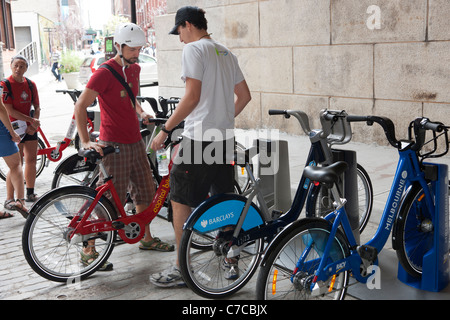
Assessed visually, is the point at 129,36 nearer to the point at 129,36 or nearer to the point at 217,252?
the point at 129,36

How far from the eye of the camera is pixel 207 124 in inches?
150

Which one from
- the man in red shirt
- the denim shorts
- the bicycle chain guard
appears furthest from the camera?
the denim shorts

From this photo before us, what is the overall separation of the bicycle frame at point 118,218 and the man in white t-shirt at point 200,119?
0.28 m

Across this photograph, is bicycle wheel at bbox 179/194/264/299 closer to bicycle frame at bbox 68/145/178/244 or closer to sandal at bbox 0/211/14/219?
bicycle frame at bbox 68/145/178/244

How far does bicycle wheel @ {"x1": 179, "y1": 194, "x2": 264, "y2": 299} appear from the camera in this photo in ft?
12.1

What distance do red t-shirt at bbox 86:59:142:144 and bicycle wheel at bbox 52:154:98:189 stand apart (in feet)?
3.62

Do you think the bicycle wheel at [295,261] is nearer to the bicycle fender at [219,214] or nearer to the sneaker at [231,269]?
the bicycle fender at [219,214]

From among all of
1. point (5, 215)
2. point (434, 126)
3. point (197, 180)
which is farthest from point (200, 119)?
point (5, 215)

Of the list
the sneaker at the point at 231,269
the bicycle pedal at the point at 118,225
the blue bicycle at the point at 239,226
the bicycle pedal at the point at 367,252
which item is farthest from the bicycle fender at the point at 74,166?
the bicycle pedal at the point at 367,252

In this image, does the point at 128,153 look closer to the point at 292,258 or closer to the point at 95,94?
the point at 95,94

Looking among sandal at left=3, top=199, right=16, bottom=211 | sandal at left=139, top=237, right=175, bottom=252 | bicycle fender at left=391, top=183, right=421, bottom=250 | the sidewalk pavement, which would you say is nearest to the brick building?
the sidewalk pavement

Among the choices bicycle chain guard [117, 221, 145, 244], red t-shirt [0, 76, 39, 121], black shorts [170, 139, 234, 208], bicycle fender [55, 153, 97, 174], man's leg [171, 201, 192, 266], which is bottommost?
bicycle chain guard [117, 221, 145, 244]

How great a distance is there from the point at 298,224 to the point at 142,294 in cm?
149
